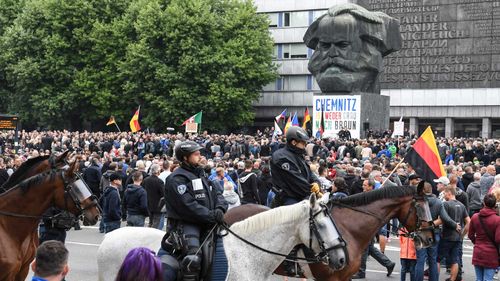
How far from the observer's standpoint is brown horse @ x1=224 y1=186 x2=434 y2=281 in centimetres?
977

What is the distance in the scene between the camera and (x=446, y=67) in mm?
53531

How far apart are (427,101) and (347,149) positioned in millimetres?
26502

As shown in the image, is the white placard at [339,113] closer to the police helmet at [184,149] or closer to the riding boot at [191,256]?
the police helmet at [184,149]

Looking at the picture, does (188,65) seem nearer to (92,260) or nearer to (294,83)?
(294,83)

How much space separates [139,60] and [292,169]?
42.4 m

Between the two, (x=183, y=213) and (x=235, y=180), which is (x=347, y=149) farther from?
(x=183, y=213)

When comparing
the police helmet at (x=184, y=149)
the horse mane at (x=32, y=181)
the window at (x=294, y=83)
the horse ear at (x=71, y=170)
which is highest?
the window at (x=294, y=83)

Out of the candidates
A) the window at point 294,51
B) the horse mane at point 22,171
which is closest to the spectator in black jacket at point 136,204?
the horse mane at point 22,171

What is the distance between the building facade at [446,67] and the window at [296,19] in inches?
348

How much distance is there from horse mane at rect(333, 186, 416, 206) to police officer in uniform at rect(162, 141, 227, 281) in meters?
2.89

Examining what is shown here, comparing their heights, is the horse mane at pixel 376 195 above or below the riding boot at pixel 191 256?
above

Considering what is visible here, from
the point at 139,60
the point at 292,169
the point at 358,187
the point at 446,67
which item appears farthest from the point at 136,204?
the point at 446,67

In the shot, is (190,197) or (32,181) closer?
(190,197)

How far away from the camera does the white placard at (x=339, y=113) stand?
39469 millimetres
